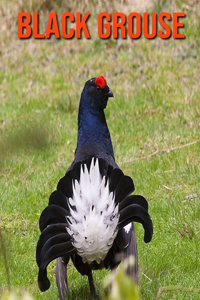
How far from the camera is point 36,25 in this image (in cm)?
947

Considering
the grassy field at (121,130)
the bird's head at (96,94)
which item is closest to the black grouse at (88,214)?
the grassy field at (121,130)

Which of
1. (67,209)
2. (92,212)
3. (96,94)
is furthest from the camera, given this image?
(96,94)

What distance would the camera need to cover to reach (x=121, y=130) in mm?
6215

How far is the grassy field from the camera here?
3.64 metres

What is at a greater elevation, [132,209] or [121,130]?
[121,130]

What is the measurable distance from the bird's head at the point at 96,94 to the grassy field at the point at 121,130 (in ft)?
1.36

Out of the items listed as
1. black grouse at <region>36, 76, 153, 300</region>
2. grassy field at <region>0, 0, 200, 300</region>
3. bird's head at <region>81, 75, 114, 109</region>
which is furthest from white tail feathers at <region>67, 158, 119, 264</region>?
bird's head at <region>81, 75, 114, 109</region>

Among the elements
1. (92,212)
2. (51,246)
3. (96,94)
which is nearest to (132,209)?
(92,212)

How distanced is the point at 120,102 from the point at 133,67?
3.73 ft

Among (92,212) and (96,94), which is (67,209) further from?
(96,94)

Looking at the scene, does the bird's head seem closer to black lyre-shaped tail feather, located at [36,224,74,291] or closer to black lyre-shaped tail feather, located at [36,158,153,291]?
black lyre-shaped tail feather, located at [36,158,153,291]

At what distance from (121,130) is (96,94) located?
2.47 metres

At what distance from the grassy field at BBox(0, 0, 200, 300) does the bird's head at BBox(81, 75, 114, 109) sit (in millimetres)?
415

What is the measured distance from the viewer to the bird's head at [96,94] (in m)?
3.72
